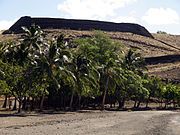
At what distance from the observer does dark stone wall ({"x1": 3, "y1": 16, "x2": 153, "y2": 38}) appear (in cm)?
17688

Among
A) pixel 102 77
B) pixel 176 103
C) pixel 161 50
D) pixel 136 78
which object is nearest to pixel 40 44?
pixel 102 77

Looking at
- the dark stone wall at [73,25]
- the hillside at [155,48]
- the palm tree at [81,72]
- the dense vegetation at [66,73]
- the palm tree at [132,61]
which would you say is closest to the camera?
the dense vegetation at [66,73]

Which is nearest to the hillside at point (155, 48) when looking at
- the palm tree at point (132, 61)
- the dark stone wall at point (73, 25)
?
the dark stone wall at point (73, 25)

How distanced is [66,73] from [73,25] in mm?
120538

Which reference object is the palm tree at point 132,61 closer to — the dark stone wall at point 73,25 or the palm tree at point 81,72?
the palm tree at point 81,72

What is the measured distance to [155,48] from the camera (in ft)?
Answer: 533

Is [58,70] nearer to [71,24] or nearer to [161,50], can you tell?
[161,50]

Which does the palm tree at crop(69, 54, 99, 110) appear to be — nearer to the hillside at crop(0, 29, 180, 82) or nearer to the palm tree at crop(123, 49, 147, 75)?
the palm tree at crop(123, 49, 147, 75)

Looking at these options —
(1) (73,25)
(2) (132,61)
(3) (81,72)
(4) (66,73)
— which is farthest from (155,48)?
(4) (66,73)

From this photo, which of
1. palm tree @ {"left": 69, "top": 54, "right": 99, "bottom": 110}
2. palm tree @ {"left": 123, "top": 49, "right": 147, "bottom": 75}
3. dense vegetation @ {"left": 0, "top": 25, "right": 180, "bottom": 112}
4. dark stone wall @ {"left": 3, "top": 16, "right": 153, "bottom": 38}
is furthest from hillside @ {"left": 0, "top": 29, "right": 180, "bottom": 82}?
palm tree @ {"left": 69, "top": 54, "right": 99, "bottom": 110}

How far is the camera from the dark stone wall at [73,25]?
177 meters

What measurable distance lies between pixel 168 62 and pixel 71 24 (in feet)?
173

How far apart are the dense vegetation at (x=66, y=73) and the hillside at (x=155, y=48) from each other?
111 ft

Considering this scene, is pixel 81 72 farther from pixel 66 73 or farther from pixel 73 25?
pixel 73 25
